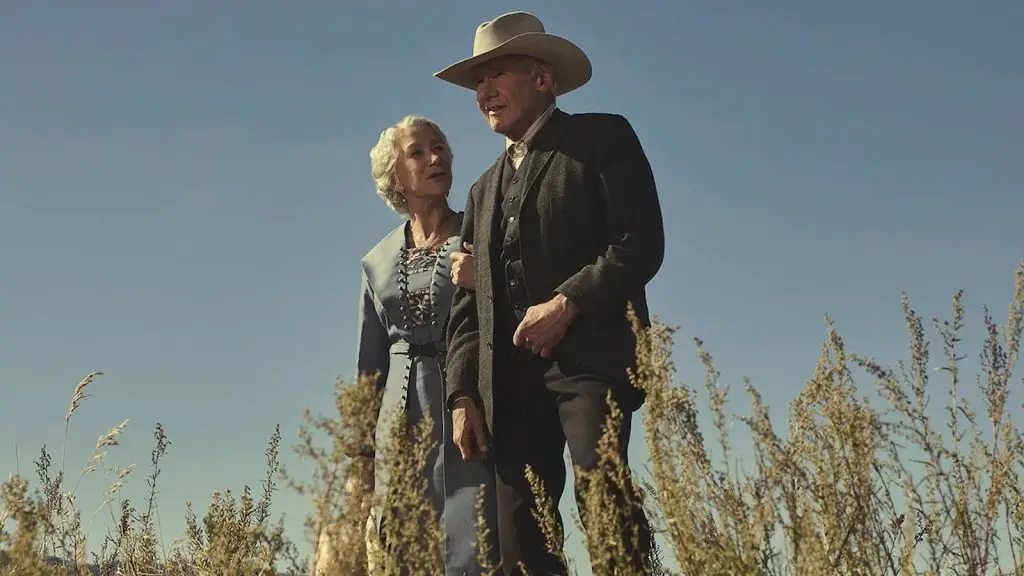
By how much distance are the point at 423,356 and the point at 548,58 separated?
4.68 ft

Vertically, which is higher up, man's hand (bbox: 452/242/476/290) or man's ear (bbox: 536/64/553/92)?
man's ear (bbox: 536/64/553/92)

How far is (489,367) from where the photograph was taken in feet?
12.9

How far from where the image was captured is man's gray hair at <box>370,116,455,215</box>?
525 cm

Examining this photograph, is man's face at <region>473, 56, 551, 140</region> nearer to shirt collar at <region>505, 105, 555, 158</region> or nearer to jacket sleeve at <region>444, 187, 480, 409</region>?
shirt collar at <region>505, 105, 555, 158</region>

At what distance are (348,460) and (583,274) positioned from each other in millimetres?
1342

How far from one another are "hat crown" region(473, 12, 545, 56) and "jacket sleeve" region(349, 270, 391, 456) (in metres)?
1.38

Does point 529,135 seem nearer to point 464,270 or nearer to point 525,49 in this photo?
point 525,49

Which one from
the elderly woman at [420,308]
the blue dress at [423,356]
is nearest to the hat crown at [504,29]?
the elderly woman at [420,308]

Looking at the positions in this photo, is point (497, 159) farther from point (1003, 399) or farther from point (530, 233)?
point (1003, 399)

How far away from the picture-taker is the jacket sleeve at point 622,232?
366 centimetres

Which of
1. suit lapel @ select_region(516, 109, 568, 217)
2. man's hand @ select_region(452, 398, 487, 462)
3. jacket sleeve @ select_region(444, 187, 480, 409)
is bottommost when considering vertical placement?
man's hand @ select_region(452, 398, 487, 462)

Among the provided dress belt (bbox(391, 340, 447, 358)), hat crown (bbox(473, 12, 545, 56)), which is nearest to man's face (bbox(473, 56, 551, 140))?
hat crown (bbox(473, 12, 545, 56))

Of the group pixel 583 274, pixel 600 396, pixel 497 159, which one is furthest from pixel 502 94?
pixel 600 396

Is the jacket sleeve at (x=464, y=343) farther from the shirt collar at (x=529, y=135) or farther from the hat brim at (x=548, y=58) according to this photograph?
the hat brim at (x=548, y=58)
